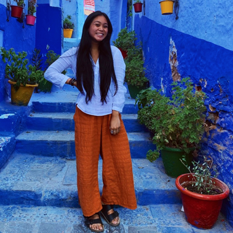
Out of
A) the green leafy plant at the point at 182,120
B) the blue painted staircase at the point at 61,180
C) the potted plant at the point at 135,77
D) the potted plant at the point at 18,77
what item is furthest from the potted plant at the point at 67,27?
the green leafy plant at the point at 182,120

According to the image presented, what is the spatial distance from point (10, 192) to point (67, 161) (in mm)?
937

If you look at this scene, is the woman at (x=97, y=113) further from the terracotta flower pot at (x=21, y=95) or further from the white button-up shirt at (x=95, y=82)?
the terracotta flower pot at (x=21, y=95)

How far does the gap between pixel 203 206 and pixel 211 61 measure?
1.40 meters

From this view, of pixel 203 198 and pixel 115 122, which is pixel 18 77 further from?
pixel 203 198

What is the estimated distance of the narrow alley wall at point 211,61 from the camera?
2.52 metres

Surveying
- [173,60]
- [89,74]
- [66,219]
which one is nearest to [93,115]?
[89,74]

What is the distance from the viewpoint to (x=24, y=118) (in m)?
3.98

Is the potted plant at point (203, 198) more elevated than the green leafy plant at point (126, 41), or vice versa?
the green leafy plant at point (126, 41)

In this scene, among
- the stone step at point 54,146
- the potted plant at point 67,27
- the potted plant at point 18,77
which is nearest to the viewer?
the stone step at point 54,146

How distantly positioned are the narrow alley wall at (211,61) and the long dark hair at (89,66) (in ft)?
3.60

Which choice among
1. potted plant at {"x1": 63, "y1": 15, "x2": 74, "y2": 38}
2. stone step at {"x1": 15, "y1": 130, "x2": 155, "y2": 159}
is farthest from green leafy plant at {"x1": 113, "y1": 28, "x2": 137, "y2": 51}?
potted plant at {"x1": 63, "y1": 15, "x2": 74, "y2": 38}

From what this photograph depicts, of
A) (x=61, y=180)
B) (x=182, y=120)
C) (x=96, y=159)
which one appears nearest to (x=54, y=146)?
(x=61, y=180)

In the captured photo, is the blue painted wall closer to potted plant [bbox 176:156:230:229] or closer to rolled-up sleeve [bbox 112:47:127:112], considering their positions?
rolled-up sleeve [bbox 112:47:127:112]

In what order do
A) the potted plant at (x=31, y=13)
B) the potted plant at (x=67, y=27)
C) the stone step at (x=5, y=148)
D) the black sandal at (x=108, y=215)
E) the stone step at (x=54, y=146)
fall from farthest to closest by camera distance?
the potted plant at (x=67, y=27)
the potted plant at (x=31, y=13)
the stone step at (x=54, y=146)
the stone step at (x=5, y=148)
the black sandal at (x=108, y=215)
